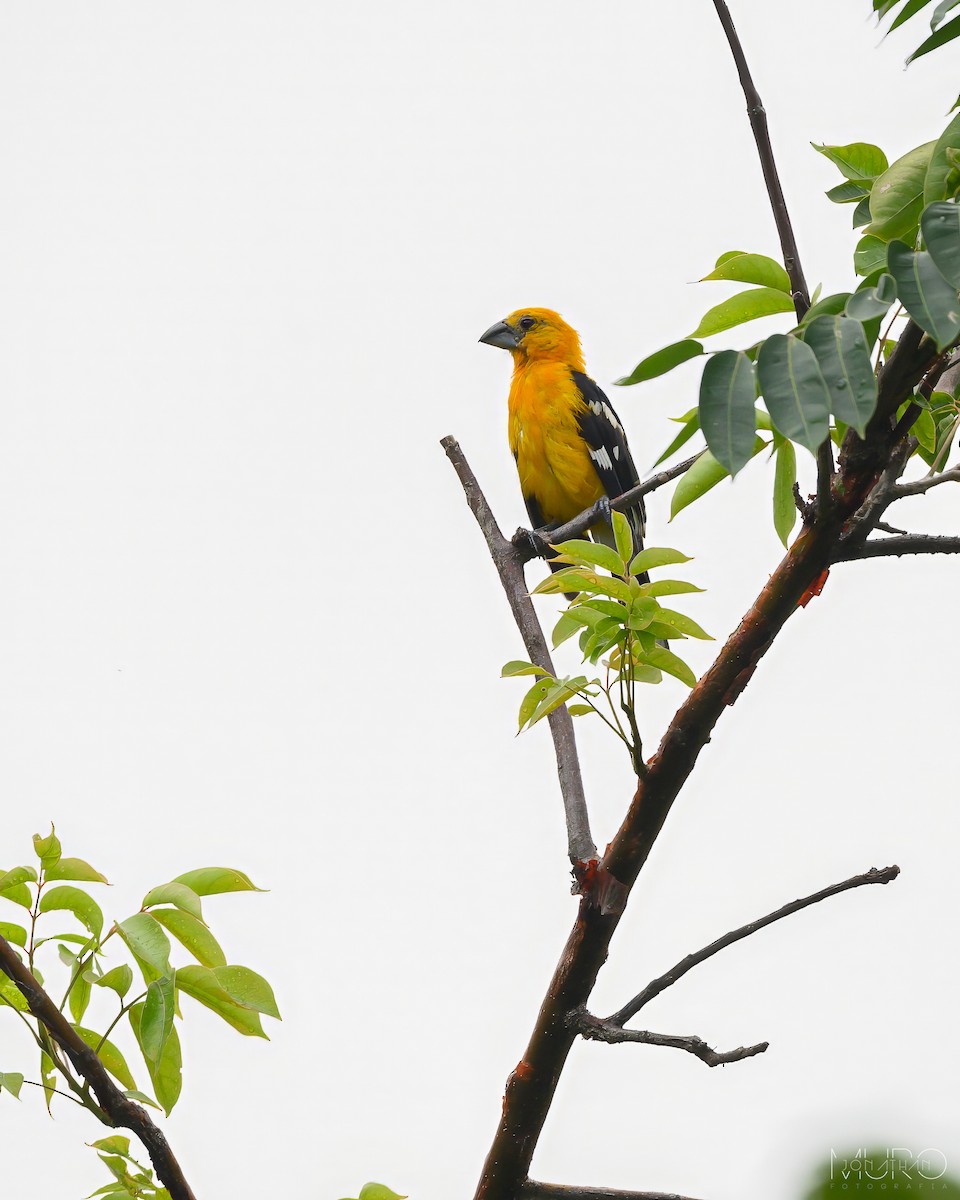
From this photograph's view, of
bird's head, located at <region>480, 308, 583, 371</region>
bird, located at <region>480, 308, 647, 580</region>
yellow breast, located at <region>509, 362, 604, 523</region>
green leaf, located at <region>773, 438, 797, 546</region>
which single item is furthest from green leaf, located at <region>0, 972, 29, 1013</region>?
bird's head, located at <region>480, 308, 583, 371</region>

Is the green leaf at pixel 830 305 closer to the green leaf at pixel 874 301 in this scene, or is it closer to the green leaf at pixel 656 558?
the green leaf at pixel 874 301

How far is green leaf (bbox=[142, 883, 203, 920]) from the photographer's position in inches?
72.6

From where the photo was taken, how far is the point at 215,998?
1.92 metres

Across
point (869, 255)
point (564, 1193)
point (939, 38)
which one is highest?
point (939, 38)

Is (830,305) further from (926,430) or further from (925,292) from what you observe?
(926,430)

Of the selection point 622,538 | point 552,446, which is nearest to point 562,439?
point 552,446

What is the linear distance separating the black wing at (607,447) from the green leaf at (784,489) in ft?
15.0

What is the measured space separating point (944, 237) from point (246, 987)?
1.44m

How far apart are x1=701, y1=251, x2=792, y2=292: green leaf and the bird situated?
14.9 ft

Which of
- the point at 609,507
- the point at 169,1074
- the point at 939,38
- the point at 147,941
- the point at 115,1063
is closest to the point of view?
the point at 939,38

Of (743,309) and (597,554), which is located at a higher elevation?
(743,309)

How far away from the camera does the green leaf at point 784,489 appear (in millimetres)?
1855

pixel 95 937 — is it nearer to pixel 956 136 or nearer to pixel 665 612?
pixel 665 612

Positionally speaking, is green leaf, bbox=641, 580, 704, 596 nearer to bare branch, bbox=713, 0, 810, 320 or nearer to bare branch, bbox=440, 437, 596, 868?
bare branch, bbox=440, 437, 596, 868
